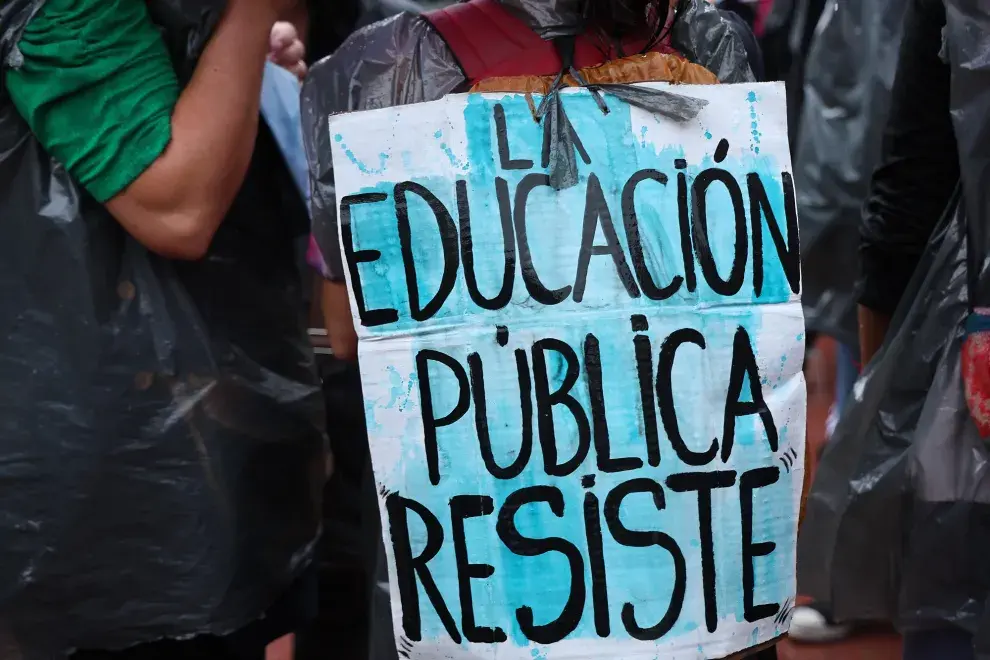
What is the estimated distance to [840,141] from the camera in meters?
2.36

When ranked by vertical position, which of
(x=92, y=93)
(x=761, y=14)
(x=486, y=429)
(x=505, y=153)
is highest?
(x=761, y=14)

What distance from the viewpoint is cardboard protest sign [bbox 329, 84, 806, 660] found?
3.69 ft

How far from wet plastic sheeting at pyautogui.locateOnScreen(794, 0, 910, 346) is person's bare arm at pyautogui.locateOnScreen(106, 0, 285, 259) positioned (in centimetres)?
144

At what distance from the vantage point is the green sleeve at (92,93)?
1.18 metres

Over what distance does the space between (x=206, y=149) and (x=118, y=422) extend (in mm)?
340

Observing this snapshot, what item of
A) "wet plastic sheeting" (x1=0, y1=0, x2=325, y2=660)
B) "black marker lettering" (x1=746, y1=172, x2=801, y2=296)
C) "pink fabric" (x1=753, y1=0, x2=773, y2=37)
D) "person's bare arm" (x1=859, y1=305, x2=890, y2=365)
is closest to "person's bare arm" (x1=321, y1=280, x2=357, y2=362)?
"wet plastic sheeting" (x1=0, y1=0, x2=325, y2=660)

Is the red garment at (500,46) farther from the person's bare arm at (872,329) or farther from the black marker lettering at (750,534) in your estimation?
the person's bare arm at (872,329)

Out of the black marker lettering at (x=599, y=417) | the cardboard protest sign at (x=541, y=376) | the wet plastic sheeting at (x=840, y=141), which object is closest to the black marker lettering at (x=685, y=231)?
the cardboard protest sign at (x=541, y=376)

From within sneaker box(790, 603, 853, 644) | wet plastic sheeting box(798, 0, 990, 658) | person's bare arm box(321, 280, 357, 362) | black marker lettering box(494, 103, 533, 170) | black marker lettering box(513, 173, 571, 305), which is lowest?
sneaker box(790, 603, 853, 644)

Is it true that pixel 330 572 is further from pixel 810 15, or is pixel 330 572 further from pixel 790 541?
pixel 810 15

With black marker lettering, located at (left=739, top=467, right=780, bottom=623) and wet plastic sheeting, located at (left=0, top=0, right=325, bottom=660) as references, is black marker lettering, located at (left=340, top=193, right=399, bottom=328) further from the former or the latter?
black marker lettering, located at (left=739, top=467, right=780, bottom=623)

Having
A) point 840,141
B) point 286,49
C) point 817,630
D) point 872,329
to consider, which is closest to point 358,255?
point 286,49

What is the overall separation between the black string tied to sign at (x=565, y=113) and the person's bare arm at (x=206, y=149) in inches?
14.1

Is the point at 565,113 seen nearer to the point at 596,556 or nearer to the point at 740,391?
the point at 740,391
